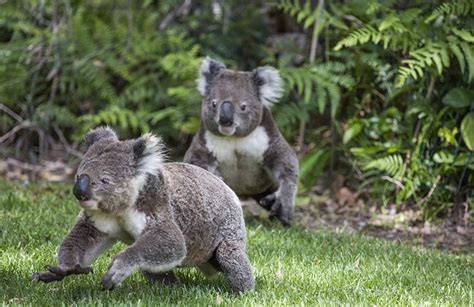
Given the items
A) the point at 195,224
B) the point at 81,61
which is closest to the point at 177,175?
the point at 195,224

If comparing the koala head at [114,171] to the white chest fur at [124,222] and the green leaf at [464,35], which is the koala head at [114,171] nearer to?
the white chest fur at [124,222]

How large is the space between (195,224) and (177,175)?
0.32 meters

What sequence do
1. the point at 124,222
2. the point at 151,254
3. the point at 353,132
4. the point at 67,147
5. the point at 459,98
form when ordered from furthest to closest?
the point at 67,147 → the point at 353,132 → the point at 459,98 → the point at 124,222 → the point at 151,254

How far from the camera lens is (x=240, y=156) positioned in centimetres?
700

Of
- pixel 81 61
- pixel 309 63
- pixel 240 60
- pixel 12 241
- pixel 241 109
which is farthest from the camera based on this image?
pixel 240 60

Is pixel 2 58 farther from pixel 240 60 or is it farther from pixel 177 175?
pixel 177 175

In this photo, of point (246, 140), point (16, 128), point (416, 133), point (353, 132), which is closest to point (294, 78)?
point (353, 132)

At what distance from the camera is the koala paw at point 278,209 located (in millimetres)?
6930

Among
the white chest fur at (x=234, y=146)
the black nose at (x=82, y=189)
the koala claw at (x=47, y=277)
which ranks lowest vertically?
the white chest fur at (x=234, y=146)

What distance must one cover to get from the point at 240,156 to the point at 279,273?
2.21m

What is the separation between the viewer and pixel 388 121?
841 centimetres

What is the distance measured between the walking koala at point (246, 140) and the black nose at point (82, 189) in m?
3.08

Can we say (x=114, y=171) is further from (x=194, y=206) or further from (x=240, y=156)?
(x=240, y=156)

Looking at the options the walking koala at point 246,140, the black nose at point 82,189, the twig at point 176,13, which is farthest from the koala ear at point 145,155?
the twig at point 176,13
